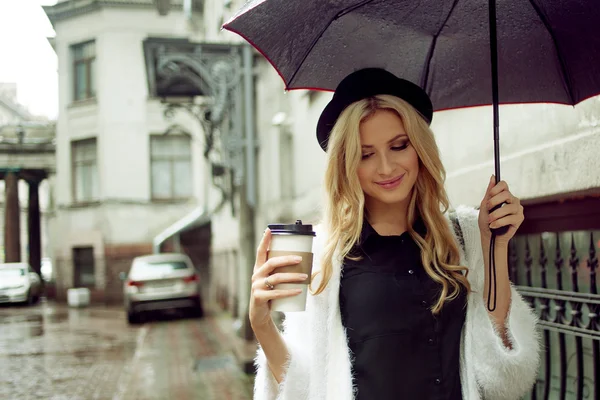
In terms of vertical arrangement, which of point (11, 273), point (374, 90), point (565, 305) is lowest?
point (11, 273)

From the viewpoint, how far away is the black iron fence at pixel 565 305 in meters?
2.90

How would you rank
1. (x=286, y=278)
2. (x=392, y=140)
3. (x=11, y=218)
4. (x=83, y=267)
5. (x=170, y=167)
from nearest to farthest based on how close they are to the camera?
(x=286, y=278)
(x=392, y=140)
(x=83, y=267)
(x=170, y=167)
(x=11, y=218)

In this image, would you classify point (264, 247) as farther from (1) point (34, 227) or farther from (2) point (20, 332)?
(1) point (34, 227)

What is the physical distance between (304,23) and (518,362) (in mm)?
1275

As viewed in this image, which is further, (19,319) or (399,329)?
(19,319)

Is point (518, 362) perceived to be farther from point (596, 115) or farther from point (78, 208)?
point (78, 208)

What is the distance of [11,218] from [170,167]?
895 centimetres

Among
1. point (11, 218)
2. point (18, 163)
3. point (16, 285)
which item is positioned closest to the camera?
point (16, 285)

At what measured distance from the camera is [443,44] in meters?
2.36

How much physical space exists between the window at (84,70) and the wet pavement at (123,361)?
10534 mm

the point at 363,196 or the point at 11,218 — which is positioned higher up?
the point at 11,218

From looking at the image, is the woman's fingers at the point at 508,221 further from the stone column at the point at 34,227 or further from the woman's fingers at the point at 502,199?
the stone column at the point at 34,227

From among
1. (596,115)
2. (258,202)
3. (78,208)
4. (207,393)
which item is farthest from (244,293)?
(78,208)

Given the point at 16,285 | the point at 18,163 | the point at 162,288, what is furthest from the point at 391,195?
the point at 18,163
